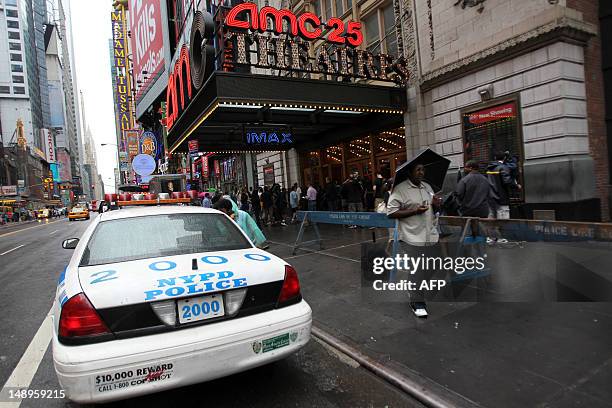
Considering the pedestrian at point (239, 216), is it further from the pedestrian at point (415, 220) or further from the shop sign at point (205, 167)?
the shop sign at point (205, 167)

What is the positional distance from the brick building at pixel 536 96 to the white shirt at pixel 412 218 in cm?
606

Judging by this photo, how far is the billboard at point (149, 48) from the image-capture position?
155 feet

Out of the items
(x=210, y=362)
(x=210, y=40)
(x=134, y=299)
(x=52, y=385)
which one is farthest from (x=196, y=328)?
(x=210, y=40)

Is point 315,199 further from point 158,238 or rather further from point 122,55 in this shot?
point 122,55

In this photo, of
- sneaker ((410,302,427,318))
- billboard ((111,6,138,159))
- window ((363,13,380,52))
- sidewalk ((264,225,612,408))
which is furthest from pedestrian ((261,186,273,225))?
billboard ((111,6,138,159))

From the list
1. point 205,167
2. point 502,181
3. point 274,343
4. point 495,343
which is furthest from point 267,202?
point 205,167

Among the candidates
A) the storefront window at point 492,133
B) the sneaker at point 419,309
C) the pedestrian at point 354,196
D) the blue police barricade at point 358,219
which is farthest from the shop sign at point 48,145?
the sneaker at point 419,309

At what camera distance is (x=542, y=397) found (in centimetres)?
270

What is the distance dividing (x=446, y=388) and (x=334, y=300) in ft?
8.58

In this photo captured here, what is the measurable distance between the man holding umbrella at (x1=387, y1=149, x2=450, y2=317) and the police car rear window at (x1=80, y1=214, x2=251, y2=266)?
1941 millimetres

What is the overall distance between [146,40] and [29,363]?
60.0 metres

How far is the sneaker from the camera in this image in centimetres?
439

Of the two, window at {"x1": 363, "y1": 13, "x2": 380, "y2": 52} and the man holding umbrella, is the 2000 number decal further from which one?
window at {"x1": 363, "y1": 13, "x2": 380, "y2": 52}

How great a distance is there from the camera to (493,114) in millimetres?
10555
